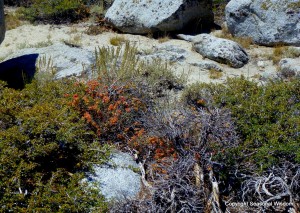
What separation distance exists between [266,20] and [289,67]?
6.44 ft

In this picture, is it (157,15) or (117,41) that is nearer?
(117,41)

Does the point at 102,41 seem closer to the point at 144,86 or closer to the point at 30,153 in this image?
the point at 144,86

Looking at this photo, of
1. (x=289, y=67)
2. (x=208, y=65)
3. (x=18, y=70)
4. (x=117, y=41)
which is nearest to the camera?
(x=18, y=70)

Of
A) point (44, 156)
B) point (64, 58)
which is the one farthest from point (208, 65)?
point (44, 156)

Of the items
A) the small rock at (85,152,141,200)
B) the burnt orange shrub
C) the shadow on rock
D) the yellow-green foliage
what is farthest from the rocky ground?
the small rock at (85,152,141,200)

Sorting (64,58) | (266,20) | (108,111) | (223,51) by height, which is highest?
(266,20)

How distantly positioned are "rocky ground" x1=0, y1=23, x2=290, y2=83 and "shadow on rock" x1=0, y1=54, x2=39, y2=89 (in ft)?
1.53

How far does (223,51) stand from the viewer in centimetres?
928

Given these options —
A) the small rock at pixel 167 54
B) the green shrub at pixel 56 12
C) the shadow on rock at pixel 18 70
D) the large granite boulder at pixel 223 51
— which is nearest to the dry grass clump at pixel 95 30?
the green shrub at pixel 56 12

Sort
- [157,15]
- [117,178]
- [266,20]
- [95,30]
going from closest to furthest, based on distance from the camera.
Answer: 1. [117,178]
2. [266,20]
3. [157,15]
4. [95,30]

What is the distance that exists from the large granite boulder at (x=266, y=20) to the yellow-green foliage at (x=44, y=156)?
589cm

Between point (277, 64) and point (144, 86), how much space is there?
3.52m

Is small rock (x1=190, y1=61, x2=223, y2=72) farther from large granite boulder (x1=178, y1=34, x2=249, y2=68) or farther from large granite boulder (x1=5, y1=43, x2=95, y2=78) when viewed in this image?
large granite boulder (x1=5, y1=43, x2=95, y2=78)

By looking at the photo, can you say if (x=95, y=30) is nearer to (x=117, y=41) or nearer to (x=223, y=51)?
(x=117, y=41)
